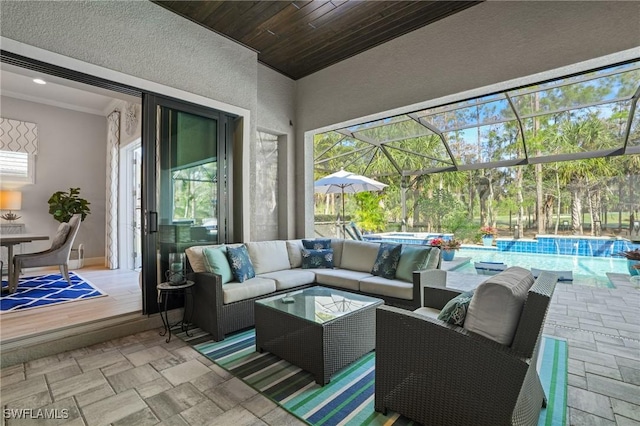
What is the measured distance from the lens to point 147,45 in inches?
133

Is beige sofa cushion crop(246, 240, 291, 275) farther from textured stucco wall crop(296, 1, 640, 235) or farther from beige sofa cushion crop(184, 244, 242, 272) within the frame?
textured stucco wall crop(296, 1, 640, 235)

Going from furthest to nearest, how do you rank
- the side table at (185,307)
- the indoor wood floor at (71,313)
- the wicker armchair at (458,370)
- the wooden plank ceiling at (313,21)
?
1. the wooden plank ceiling at (313,21)
2. the side table at (185,307)
3. the indoor wood floor at (71,313)
4. the wicker armchair at (458,370)

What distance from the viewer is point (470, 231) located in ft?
26.5

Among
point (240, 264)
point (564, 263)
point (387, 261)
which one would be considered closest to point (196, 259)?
point (240, 264)

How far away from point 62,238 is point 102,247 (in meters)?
2.02

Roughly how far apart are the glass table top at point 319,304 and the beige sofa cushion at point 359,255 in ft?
3.66

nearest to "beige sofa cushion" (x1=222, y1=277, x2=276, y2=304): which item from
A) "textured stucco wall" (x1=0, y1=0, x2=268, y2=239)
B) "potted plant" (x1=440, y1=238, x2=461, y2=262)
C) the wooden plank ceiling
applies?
"textured stucco wall" (x1=0, y1=0, x2=268, y2=239)

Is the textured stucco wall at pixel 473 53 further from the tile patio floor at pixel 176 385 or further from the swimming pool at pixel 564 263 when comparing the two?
the swimming pool at pixel 564 263

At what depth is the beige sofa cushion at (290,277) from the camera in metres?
3.66

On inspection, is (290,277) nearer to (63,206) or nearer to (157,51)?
(157,51)

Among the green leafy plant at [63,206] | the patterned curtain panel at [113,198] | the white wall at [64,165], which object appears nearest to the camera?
the green leafy plant at [63,206]

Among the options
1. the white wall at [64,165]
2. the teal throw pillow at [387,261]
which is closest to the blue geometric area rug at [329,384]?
the teal throw pillow at [387,261]

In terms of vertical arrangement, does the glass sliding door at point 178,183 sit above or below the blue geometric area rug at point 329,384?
above

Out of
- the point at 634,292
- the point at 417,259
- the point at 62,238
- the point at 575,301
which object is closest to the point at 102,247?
the point at 62,238
